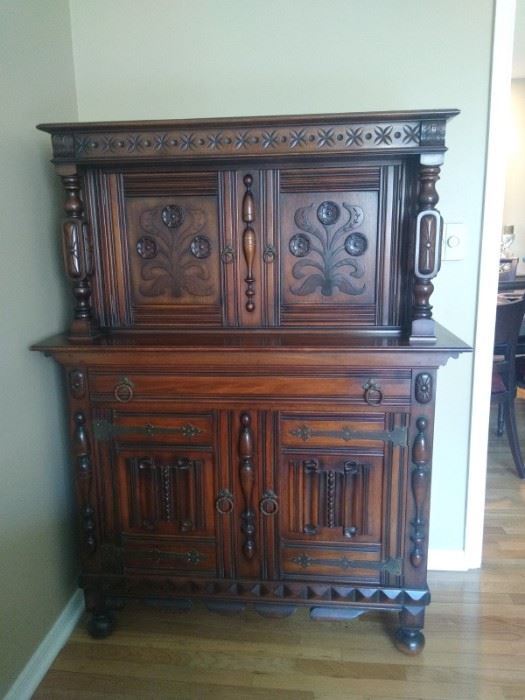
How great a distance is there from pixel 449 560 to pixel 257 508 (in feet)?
3.24

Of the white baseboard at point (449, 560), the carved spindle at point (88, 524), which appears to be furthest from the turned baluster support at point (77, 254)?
the white baseboard at point (449, 560)

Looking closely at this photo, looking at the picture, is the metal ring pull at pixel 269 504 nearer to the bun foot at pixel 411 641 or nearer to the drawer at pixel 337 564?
the drawer at pixel 337 564

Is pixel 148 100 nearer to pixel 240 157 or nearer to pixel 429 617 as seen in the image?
pixel 240 157

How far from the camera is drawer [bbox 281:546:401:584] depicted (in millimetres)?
→ 1678

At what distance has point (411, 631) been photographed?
1724 millimetres

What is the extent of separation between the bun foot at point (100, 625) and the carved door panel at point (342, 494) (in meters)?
0.65

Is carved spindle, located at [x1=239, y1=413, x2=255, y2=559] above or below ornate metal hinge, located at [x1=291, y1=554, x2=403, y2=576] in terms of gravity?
above

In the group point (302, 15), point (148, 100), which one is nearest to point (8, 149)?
point (148, 100)

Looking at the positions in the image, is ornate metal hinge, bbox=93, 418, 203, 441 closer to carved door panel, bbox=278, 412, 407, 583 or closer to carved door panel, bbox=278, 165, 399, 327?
carved door panel, bbox=278, 412, 407, 583

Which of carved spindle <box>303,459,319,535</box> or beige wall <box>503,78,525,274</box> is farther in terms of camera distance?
beige wall <box>503,78,525,274</box>

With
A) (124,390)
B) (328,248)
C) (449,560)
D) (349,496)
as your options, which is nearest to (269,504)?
(349,496)

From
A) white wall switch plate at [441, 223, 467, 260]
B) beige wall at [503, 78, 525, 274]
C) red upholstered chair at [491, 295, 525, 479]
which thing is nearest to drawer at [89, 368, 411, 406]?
white wall switch plate at [441, 223, 467, 260]

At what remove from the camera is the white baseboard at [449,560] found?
215 cm

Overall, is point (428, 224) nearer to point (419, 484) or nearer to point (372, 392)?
point (372, 392)
